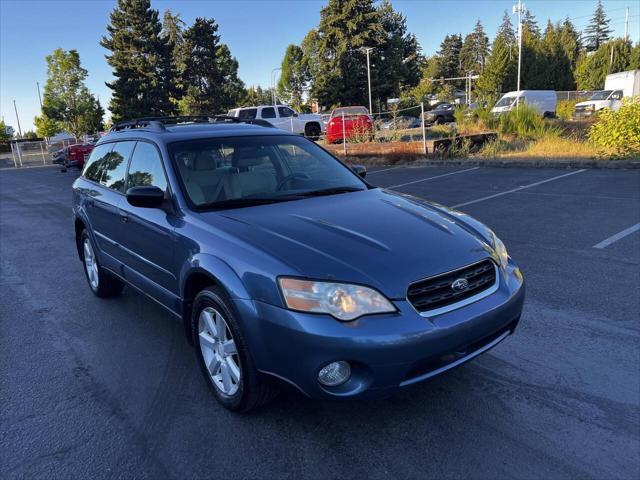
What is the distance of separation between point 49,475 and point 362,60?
46843 mm

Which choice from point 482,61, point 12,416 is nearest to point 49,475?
point 12,416

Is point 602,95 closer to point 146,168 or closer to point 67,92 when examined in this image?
point 146,168

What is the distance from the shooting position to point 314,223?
118 inches

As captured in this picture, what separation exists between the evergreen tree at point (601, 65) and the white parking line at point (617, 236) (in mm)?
59354

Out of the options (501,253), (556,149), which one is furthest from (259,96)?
(501,253)

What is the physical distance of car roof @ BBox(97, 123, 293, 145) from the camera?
3.83 metres

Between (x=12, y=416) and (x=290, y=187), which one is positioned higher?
(x=290, y=187)

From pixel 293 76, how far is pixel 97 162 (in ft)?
256

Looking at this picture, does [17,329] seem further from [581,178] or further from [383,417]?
[581,178]

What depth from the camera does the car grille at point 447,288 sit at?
2.50 m

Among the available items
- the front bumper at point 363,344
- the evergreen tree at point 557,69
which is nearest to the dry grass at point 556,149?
the front bumper at point 363,344

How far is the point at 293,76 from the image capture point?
260 feet

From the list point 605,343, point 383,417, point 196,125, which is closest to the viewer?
point 383,417

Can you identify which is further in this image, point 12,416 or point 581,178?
point 581,178
